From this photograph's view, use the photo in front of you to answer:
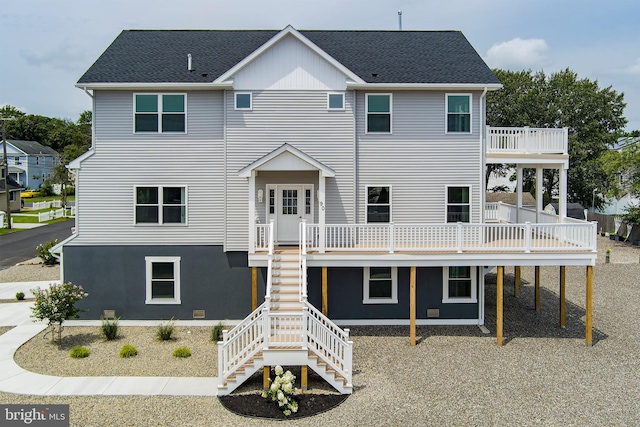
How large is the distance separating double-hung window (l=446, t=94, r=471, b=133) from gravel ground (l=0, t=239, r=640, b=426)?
6.88 meters

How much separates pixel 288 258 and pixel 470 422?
24.2 ft

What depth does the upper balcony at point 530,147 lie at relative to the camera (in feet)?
59.1

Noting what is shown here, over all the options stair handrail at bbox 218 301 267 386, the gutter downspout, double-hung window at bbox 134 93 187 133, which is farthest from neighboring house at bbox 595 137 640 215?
stair handrail at bbox 218 301 267 386

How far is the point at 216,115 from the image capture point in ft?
57.5

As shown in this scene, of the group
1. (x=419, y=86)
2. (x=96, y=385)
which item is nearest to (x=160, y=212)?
(x=96, y=385)

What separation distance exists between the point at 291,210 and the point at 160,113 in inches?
221

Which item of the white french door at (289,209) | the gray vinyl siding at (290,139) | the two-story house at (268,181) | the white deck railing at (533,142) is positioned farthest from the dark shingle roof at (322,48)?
the white french door at (289,209)

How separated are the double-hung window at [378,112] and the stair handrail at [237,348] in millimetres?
8060

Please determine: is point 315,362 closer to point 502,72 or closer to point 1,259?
point 1,259

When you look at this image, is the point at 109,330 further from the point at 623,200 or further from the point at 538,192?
the point at 623,200

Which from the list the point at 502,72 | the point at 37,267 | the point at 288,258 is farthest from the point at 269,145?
the point at 502,72

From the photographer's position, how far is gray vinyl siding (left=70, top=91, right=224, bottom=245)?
17469 millimetres

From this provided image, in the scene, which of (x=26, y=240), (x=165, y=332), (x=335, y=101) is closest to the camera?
(x=165, y=332)

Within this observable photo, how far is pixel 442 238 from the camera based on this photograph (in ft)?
56.0
